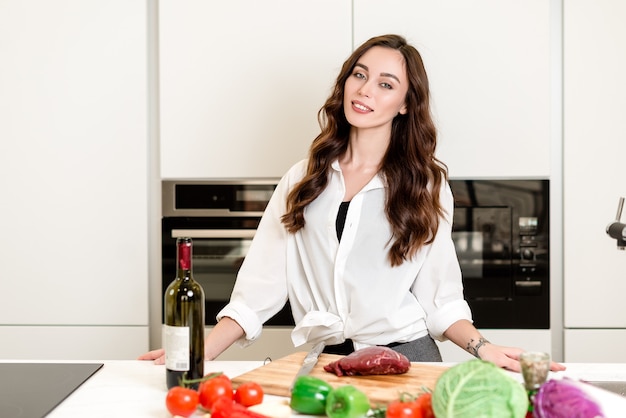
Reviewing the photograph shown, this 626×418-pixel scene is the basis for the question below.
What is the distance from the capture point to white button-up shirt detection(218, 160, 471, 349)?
203 cm

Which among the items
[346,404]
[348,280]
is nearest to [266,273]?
[348,280]

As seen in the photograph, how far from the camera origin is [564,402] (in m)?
1.00

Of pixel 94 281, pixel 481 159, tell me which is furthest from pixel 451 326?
pixel 94 281

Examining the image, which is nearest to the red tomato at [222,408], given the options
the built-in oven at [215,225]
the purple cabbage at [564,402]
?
the purple cabbage at [564,402]

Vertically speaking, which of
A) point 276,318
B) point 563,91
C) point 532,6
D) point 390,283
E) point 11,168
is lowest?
point 276,318

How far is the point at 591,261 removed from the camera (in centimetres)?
263

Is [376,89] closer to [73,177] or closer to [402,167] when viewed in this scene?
[402,167]

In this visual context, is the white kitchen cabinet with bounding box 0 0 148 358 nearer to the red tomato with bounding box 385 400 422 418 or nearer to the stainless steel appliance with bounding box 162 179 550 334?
the stainless steel appliance with bounding box 162 179 550 334

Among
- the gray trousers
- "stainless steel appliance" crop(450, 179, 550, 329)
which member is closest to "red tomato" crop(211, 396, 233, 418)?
the gray trousers

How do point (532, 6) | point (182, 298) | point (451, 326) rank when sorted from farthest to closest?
point (532, 6), point (451, 326), point (182, 298)

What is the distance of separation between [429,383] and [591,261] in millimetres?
1460

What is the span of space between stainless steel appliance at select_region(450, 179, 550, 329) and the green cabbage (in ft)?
5.50

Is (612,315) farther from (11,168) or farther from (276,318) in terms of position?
(11,168)

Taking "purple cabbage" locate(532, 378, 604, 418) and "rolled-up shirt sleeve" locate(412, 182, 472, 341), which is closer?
"purple cabbage" locate(532, 378, 604, 418)
